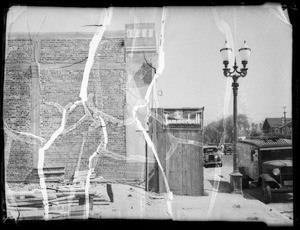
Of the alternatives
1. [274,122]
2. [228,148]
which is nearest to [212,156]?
[228,148]

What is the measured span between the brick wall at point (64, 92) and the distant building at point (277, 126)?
6.07ft

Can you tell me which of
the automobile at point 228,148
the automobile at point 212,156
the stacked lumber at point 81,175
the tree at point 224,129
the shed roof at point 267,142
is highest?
the tree at point 224,129

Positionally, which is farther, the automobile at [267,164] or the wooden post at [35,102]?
the wooden post at [35,102]

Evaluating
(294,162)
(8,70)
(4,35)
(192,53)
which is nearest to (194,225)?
(294,162)

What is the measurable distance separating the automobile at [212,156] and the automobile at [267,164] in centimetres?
28

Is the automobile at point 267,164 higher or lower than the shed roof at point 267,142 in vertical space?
lower

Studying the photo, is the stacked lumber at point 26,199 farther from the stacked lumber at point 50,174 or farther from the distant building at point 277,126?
the distant building at point 277,126

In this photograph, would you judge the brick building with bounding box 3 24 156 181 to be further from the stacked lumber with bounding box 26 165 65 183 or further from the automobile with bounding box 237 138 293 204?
the automobile with bounding box 237 138 293 204

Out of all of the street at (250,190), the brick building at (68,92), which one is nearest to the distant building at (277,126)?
the street at (250,190)

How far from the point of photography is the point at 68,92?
11.3 ft

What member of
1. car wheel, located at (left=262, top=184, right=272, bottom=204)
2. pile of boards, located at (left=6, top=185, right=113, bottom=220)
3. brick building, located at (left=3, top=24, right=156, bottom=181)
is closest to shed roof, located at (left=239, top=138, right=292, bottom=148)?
car wheel, located at (left=262, top=184, right=272, bottom=204)

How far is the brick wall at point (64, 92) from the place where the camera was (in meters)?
3.38

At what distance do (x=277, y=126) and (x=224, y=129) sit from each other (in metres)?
0.67

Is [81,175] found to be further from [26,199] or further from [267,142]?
[267,142]
